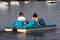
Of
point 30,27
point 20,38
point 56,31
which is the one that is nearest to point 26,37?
point 20,38

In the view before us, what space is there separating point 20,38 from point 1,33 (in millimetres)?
3185

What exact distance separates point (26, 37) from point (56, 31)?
12.5 ft

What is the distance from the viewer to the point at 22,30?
22.7 metres

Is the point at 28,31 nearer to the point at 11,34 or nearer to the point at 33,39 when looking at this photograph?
the point at 11,34

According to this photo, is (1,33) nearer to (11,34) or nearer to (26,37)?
(11,34)

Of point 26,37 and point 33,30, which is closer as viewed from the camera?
point 26,37

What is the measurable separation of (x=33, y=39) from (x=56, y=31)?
4.51m

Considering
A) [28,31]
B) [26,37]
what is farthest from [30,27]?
[26,37]

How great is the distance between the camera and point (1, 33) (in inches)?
913

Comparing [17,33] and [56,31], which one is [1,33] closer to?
[17,33]

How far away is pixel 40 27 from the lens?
23.5m

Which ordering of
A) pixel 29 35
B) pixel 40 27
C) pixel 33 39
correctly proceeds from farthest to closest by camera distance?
pixel 40 27 < pixel 29 35 < pixel 33 39

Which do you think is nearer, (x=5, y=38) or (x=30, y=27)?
(x=5, y=38)

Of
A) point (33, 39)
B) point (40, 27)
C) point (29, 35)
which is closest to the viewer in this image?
point (33, 39)
